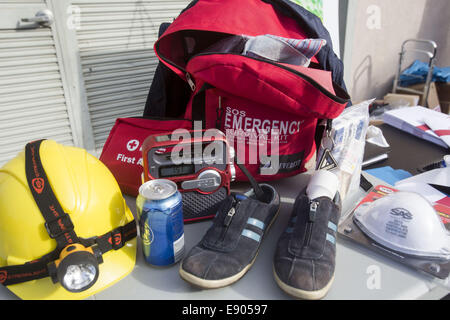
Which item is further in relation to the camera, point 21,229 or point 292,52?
point 292,52

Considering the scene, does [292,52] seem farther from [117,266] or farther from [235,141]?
[117,266]

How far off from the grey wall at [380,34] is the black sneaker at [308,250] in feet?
5.18

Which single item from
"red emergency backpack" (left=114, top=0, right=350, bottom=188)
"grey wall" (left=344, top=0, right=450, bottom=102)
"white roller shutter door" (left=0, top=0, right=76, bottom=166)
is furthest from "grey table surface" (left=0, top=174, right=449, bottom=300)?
"grey wall" (left=344, top=0, right=450, bottom=102)

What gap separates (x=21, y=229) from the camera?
536 mm

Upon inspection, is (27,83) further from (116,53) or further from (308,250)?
(308,250)

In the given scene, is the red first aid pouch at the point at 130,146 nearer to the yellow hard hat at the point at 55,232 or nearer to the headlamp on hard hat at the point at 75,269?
the yellow hard hat at the point at 55,232

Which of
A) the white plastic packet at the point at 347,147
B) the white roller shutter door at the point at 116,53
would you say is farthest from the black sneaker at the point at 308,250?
the white roller shutter door at the point at 116,53

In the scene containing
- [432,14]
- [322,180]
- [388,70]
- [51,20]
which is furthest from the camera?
[432,14]

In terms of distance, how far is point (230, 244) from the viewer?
0.58m

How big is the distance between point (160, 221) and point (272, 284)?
8.9 inches

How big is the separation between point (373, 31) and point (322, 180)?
6.08 ft

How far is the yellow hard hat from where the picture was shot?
517mm

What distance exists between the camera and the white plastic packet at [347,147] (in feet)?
2.55
